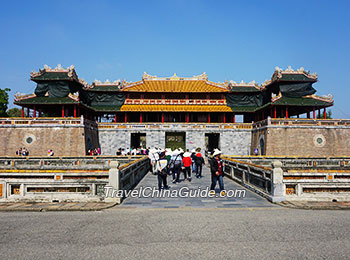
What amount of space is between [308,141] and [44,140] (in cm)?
3002

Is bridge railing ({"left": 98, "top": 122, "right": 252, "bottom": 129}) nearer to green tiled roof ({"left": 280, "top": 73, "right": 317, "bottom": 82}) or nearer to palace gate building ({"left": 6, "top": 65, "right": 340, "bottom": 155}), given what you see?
palace gate building ({"left": 6, "top": 65, "right": 340, "bottom": 155})

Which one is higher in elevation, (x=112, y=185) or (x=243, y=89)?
(x=243, y=89)

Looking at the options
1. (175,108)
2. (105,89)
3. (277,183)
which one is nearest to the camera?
(277,183)

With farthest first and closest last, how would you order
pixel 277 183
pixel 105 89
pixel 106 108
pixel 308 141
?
pixel 105 89 < pixel 106 108 < pixel 308 141 < pixel 277 183

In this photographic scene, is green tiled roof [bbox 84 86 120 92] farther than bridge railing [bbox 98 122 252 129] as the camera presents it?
Yes

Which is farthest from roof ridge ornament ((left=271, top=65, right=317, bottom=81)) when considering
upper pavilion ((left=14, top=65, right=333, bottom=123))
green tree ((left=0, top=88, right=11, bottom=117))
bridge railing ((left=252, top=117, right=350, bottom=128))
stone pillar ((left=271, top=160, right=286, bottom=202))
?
green tree ((left=0, top=88, right=11, bottom=117))

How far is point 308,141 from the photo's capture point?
31547 millimetres

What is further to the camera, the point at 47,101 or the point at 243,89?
the point at 243,89

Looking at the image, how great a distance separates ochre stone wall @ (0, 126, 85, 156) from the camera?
31.3m

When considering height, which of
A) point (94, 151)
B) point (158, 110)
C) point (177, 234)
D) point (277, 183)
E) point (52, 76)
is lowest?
point (177, 234)

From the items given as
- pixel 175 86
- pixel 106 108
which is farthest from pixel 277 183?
pixel 175 86

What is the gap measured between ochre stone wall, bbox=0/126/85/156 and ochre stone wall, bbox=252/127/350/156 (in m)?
21.7

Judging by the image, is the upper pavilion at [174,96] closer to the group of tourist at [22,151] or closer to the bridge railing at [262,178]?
the group of tourist at [22,151]

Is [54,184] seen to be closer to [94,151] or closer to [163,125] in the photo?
[94,151]
